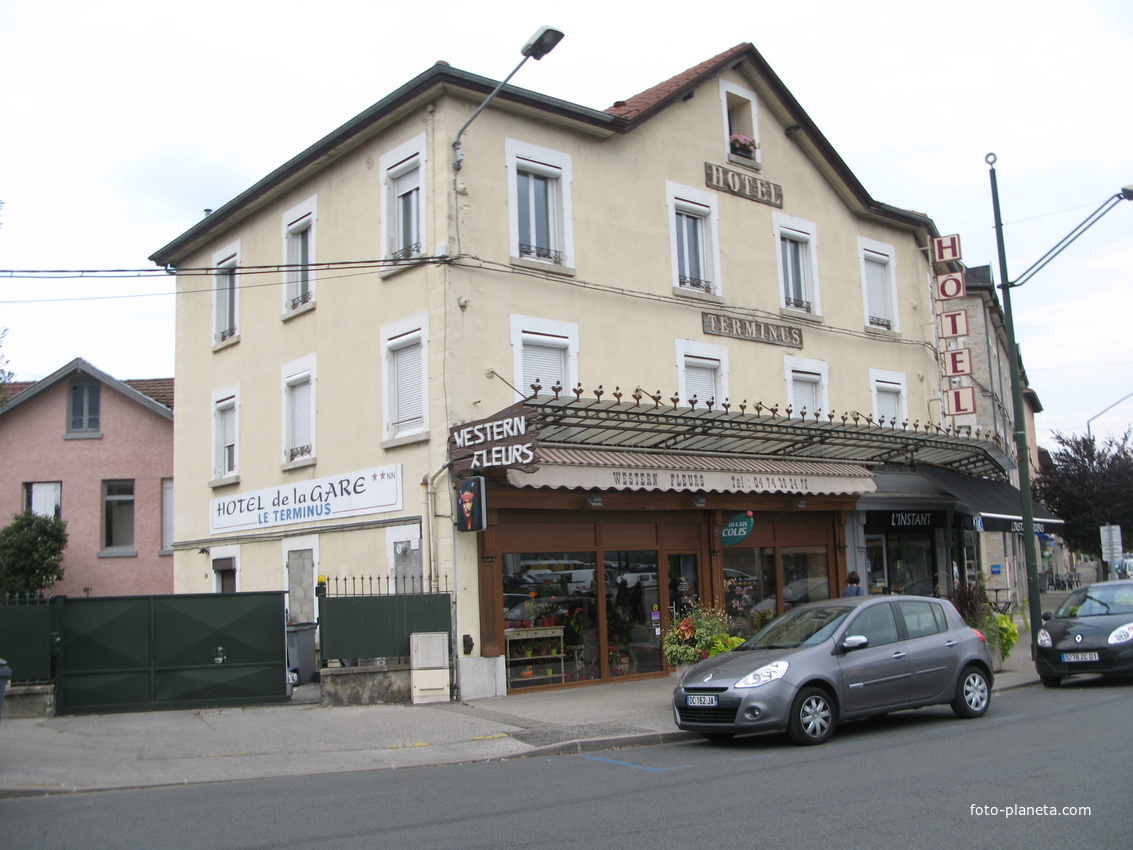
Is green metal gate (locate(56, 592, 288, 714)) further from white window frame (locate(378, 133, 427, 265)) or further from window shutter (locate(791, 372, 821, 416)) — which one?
window shutter (locate(791, 372, 821, 416))

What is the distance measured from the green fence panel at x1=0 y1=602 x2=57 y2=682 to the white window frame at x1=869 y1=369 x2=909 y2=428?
625 inches

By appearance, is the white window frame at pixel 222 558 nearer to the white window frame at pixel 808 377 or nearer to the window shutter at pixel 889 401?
the white window frame at pixel 808 377

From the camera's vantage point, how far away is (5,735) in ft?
38.2

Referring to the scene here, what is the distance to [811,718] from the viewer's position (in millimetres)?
10406

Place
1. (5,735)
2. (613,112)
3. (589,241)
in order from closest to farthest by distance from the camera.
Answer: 1. (5,735)
2. (589,241)
3. (613,112)

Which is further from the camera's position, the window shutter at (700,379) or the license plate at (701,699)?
the window shutter at (700,379)

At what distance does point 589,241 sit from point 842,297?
7.15m

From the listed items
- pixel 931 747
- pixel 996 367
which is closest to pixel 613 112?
pixel 931 747

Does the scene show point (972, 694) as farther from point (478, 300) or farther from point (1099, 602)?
point (478, 300)

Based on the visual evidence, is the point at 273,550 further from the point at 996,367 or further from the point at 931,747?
the point at 996,367

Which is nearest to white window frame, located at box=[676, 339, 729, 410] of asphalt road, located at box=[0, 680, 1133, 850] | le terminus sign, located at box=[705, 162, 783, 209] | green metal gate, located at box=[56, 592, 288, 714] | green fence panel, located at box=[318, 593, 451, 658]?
le terminus sign, located at box=[705, 162, 783, 209]

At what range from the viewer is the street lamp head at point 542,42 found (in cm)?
1217

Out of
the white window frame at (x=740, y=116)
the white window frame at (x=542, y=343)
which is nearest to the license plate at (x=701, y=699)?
the white window frame at (x=542, y=343)

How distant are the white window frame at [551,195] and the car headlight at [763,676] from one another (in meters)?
7.96
